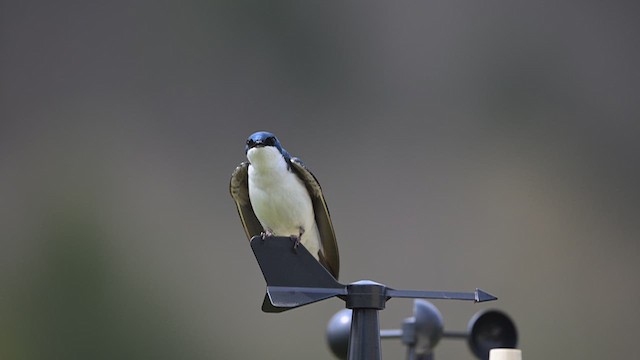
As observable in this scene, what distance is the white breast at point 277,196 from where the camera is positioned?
135 cm

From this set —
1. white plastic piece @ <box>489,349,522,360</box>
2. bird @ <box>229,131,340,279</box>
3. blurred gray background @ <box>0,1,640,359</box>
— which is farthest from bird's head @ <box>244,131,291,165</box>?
blurred gray background @ <box>0,1,640,359</box>

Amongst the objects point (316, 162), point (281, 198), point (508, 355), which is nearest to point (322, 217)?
point (281, 198)

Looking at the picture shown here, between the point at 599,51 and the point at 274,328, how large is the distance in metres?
2.04

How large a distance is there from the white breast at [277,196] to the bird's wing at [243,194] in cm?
2

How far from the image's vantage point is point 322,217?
1408 mm

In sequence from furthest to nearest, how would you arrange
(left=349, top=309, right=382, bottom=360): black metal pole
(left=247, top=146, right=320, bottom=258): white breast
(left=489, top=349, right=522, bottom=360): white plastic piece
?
(left=247, top=146, right=320, bottom=258): white breast → (left=489, top=349, right=522, bottom=360): white plastic piece → (left=349, top=309, right=382, bottom=360): black metal pole

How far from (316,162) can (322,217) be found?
276 cm

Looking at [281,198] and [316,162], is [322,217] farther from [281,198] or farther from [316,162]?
[316,162]

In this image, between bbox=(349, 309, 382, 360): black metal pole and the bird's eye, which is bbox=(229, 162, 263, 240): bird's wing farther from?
bbox=(349, 309, 382, 360): black metal pole

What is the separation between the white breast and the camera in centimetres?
135

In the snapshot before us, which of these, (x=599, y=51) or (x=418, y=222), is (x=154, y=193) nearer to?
(x=418, y=222)

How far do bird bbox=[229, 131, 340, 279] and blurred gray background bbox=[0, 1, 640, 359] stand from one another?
8.03 feet

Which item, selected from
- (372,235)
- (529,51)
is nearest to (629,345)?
(372,235)

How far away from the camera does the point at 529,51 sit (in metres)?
4.50
